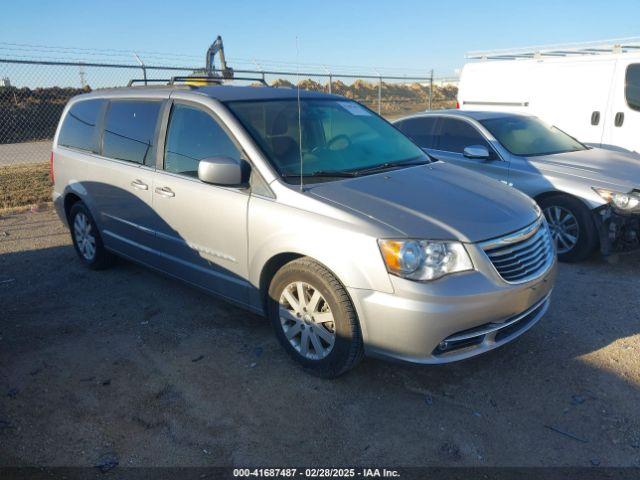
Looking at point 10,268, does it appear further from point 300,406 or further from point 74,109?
point 300,406

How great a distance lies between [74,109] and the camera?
18.2 feet

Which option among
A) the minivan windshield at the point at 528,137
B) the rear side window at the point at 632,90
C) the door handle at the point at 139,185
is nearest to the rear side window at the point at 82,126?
the door handle at the point at 139,185

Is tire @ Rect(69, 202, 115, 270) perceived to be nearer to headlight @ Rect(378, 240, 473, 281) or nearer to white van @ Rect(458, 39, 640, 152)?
headlight @ Rect(378, 240, 473, 281)

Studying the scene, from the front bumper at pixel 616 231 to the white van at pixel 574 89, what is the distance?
330 centimetres

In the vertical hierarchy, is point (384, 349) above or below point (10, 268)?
above

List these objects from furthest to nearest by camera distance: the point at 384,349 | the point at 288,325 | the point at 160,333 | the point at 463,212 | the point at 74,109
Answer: the point at 74,109, the point at 160,333, the point at 288,325, the point at 463,212, the point at 384,349

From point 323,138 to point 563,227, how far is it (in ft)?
9.90

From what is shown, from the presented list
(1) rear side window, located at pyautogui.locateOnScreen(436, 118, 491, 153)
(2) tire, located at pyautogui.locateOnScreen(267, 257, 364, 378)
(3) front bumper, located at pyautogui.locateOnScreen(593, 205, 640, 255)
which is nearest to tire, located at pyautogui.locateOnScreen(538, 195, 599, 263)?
(3) front bumper, located at pyautogui.locateOnScreen(593, 205, 640, 255)

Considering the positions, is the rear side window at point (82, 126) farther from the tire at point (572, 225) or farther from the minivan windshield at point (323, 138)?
the tire at point (572, 225)

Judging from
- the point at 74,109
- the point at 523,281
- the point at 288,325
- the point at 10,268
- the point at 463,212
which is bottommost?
the point at 10,268

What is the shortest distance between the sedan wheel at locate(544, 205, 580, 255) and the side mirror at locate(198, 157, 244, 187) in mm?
3649

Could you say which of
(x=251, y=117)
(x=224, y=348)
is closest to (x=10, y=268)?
(x=224, y=348)

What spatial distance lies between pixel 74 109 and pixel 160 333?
2.87 metres

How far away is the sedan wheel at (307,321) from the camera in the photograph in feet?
10.7
